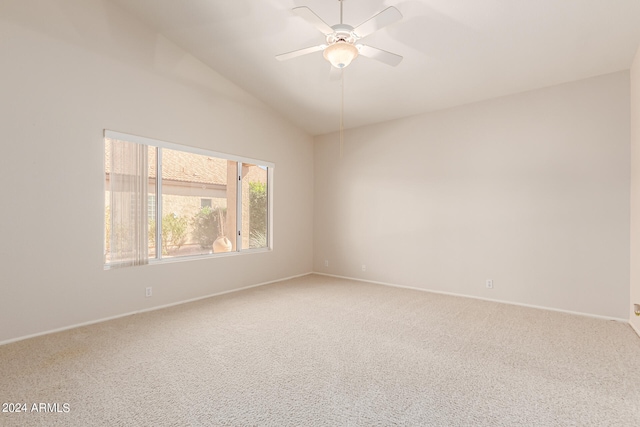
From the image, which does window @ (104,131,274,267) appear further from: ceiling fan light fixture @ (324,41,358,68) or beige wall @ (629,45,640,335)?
beige wall @ (629,45,640,335)

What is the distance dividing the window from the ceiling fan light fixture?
8.10ft

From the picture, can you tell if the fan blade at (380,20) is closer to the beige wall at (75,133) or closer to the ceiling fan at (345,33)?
Answer: the ceiling fan at (345,33)

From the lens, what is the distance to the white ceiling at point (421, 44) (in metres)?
2.89

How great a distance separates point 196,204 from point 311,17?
9.93 feet

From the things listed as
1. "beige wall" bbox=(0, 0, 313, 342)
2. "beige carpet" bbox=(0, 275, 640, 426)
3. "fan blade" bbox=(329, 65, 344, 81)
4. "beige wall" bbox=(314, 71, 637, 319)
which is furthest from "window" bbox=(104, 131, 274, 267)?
"fan blade" bbox=(329, 65, 344, 81)

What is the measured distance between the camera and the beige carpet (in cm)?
188

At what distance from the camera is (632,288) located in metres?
3.43

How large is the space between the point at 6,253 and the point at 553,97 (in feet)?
19.7

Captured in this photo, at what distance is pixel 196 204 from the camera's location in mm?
4543

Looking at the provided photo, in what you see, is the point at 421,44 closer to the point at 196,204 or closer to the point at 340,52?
the point at 340,52

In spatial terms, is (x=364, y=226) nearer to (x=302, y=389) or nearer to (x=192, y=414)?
(x=302, y=389)

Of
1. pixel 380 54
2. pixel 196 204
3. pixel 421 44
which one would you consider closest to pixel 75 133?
pixel 196 204

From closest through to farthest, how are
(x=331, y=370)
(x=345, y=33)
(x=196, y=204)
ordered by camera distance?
1. (x=331, y=370)
2. (x=345, y=33)
3. (x=196, y=204)

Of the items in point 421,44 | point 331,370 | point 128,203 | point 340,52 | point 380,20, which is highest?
point 421,44
